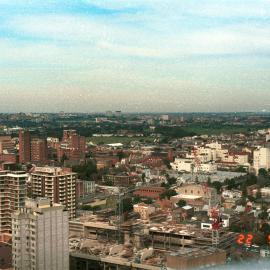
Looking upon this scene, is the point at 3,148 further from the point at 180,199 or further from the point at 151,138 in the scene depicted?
the point at 180,199

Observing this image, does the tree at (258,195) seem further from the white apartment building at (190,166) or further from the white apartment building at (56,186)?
the white apartment building at (56,186)

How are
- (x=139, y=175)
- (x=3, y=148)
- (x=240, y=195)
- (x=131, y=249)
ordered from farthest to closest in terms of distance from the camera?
(x=3, y=148) < (x=139, y=175) < (x=240, y=195) < (x=131, y=249)

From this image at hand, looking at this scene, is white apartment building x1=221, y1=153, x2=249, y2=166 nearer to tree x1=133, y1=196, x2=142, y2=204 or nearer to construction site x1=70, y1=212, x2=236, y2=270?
tree x1=133, y1=196, x2=142, y2=204

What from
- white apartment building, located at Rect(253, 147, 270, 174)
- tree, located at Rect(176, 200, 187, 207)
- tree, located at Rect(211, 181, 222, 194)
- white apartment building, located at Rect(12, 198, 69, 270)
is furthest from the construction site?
white apartment building, located at Rect(253, 147, 270, 174)

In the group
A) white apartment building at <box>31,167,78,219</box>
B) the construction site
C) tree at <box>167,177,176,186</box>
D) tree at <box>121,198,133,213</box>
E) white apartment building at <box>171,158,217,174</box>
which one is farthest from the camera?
white apartment building at <box>171,158,217,174</box>

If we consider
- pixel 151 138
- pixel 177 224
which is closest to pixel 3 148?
pixel 151 138
